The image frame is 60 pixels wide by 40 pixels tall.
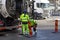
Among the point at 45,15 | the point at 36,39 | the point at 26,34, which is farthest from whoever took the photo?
the point at 45,15

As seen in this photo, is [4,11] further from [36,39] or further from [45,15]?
[45,15]

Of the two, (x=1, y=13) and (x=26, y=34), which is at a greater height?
(x=1, y=13)

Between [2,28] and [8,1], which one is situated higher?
[8,1]

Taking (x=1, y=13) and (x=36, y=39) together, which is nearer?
(x=36, y=39)

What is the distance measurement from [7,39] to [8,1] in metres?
3.87

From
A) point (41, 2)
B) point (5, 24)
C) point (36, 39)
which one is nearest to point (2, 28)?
point (5, 24)

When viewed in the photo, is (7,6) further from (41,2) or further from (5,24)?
(41,2)

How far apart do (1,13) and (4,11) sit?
261mm

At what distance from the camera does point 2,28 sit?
698 inches

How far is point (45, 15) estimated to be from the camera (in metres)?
49.4

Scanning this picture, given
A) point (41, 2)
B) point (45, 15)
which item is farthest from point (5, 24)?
point (41, 2)

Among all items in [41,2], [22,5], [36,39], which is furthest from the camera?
[41,2]

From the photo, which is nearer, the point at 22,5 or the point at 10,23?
the point at 10,23

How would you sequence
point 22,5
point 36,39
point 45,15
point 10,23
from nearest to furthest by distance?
point 36,39, point 10,23, point 22,5, point 45,15
